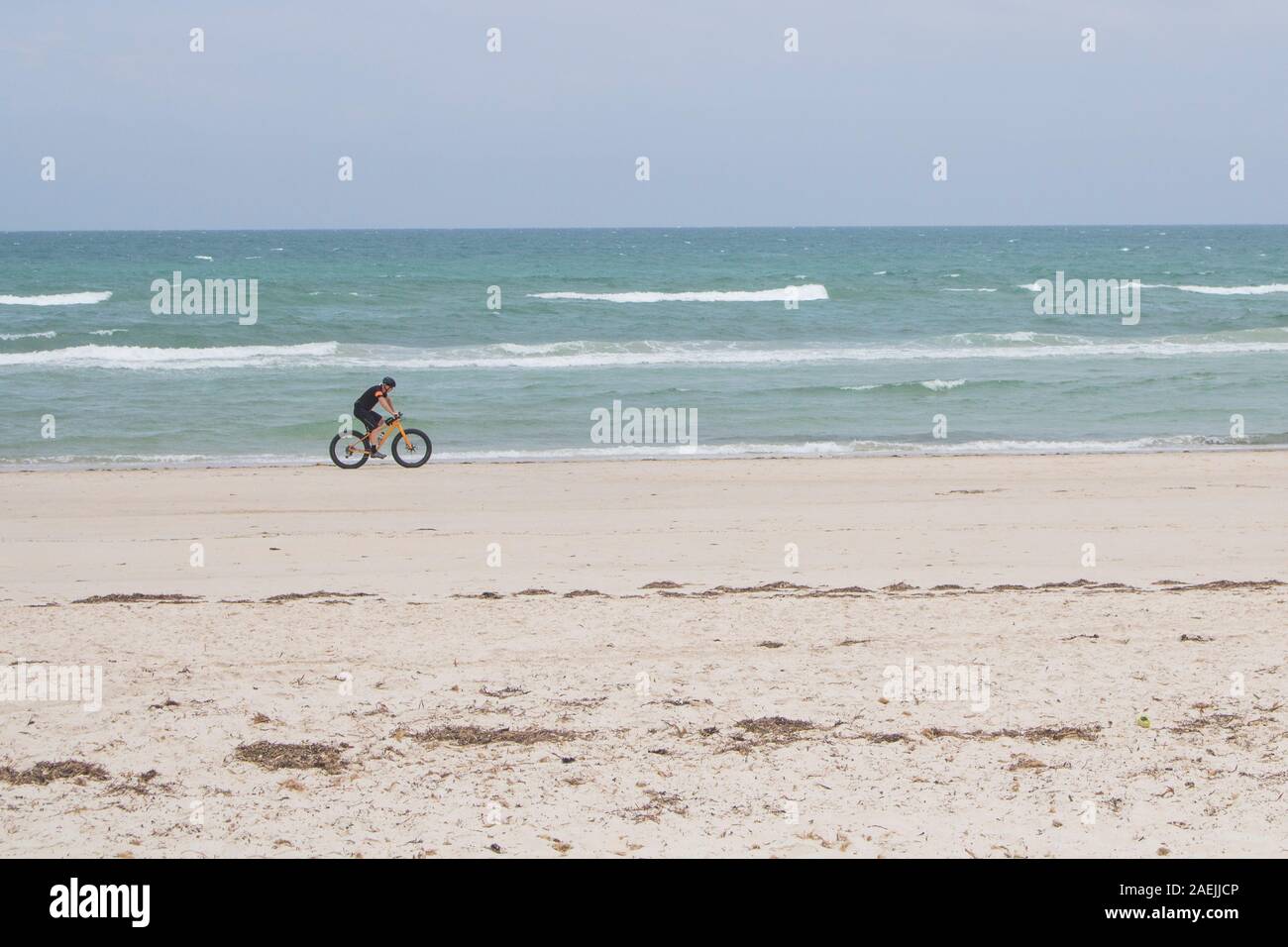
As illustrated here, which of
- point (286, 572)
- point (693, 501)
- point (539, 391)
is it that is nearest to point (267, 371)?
point (539, 391)

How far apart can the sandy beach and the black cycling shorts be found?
4020mm

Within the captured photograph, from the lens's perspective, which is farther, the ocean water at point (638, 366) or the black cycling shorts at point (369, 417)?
the ocean water at point (638, 366)

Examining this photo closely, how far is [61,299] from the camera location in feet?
137

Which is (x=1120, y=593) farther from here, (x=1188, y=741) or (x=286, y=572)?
(x=286, y=572)

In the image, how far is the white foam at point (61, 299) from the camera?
40.9 meters

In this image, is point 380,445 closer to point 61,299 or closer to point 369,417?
point 369,417

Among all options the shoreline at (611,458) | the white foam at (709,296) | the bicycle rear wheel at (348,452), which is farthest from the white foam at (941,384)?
the white foam at (709,296)

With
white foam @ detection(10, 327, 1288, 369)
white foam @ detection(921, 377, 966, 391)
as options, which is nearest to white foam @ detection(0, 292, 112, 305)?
white foam @ detection(10, 327, 1288, 369)

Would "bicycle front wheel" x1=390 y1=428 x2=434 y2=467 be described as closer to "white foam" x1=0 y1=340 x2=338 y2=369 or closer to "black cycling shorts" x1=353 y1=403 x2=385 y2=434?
"black cycling shorts" x1=353 y1=403 x2=385 y2=434

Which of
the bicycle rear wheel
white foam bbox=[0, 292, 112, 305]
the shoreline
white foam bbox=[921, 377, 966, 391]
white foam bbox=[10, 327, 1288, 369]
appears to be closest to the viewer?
the bicycle rear wheel

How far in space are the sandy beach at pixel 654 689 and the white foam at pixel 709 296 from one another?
111ft

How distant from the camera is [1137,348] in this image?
3033 cm

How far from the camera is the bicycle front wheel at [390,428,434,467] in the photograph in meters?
15.6

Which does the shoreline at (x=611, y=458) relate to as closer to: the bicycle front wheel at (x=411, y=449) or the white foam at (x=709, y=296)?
the bicycle front wheel at (x=411, y=449)
